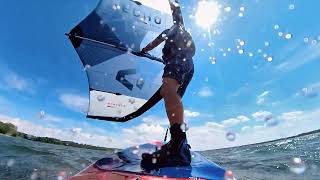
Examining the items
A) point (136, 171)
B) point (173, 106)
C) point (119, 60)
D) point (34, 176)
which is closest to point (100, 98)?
point (119, 60)

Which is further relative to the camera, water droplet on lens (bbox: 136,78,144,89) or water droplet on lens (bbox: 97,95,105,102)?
water droplet on lens (bbox: 136,78,144,89)

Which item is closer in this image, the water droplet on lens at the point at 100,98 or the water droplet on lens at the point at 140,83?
the water droplet on lens at the point at 100,98

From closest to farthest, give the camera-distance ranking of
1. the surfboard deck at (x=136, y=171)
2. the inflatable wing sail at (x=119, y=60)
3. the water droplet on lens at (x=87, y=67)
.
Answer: the surfboard deck at (x=136, y=171)
the inflatable wing sail at (x=119, y=60)
the water droplet on lens at (x=87, y=67)

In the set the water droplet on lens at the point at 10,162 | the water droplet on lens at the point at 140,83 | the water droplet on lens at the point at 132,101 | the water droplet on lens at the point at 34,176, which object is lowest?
the water droplet on lens at the point at 34,176

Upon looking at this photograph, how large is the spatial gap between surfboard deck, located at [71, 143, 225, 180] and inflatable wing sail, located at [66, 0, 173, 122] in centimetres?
209

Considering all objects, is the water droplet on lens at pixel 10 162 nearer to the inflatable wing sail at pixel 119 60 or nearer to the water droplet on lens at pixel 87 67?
the inflatable wing sail at pixel 119 60

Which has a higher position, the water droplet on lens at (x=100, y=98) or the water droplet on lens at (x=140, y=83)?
the water droplet on lens at (x=140, y=83)

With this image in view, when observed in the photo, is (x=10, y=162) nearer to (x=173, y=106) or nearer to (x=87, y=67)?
(x=87, y=67)

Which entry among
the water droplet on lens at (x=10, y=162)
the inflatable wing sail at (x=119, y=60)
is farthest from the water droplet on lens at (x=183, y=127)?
the water droplet on lens at (x=10, y=162)

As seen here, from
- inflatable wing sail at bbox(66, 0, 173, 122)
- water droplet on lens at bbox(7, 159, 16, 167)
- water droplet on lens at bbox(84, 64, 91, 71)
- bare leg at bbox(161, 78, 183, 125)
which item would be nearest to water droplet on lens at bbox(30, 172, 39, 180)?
water droplet on lens at bbox(7, 159, 16, 167)

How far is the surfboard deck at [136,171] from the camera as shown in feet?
13.6

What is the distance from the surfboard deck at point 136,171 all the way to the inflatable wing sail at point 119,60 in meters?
2.09

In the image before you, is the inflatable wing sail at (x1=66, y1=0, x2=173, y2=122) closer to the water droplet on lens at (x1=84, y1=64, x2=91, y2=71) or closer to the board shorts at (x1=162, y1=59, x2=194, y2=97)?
the water droplet on lens at (x1=84, y1=64, x2=91, y2=71)

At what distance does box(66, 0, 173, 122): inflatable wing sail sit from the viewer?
7375mm
